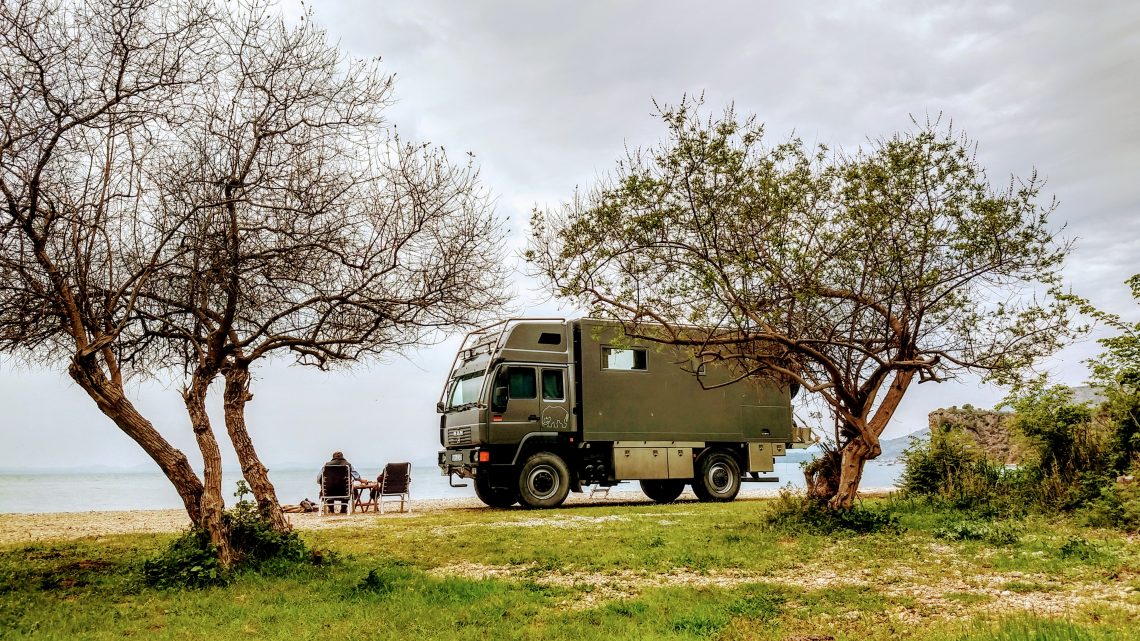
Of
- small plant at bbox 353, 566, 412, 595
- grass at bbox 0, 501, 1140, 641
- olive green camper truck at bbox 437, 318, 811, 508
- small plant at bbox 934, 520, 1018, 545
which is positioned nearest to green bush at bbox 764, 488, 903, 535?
grass at bbox 0, 501, 1140, 641

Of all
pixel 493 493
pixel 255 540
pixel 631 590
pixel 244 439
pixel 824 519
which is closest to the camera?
pixel 631 590

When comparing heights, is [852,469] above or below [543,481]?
above

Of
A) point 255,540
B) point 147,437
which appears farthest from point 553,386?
point 147,437

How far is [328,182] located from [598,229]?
12.8ft

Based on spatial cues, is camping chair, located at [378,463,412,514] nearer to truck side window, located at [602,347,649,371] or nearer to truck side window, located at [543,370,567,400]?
truck side window, located at [543,370,567,400]

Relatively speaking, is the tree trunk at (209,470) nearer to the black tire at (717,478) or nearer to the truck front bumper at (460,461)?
the truck front bumper at (460,461)

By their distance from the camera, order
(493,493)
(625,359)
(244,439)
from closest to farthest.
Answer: (244,439), (625,359), (493,493)

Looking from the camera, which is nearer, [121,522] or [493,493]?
[121,522]

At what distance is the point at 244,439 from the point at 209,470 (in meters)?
0.97

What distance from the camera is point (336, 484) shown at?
59.1ft

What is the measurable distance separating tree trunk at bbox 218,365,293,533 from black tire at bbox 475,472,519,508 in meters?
7.72

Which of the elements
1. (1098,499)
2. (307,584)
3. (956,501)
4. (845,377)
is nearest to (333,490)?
(307,584)

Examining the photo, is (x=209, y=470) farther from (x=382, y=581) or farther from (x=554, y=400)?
(x=554, y=400)

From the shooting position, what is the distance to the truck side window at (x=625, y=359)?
18.7 metres
